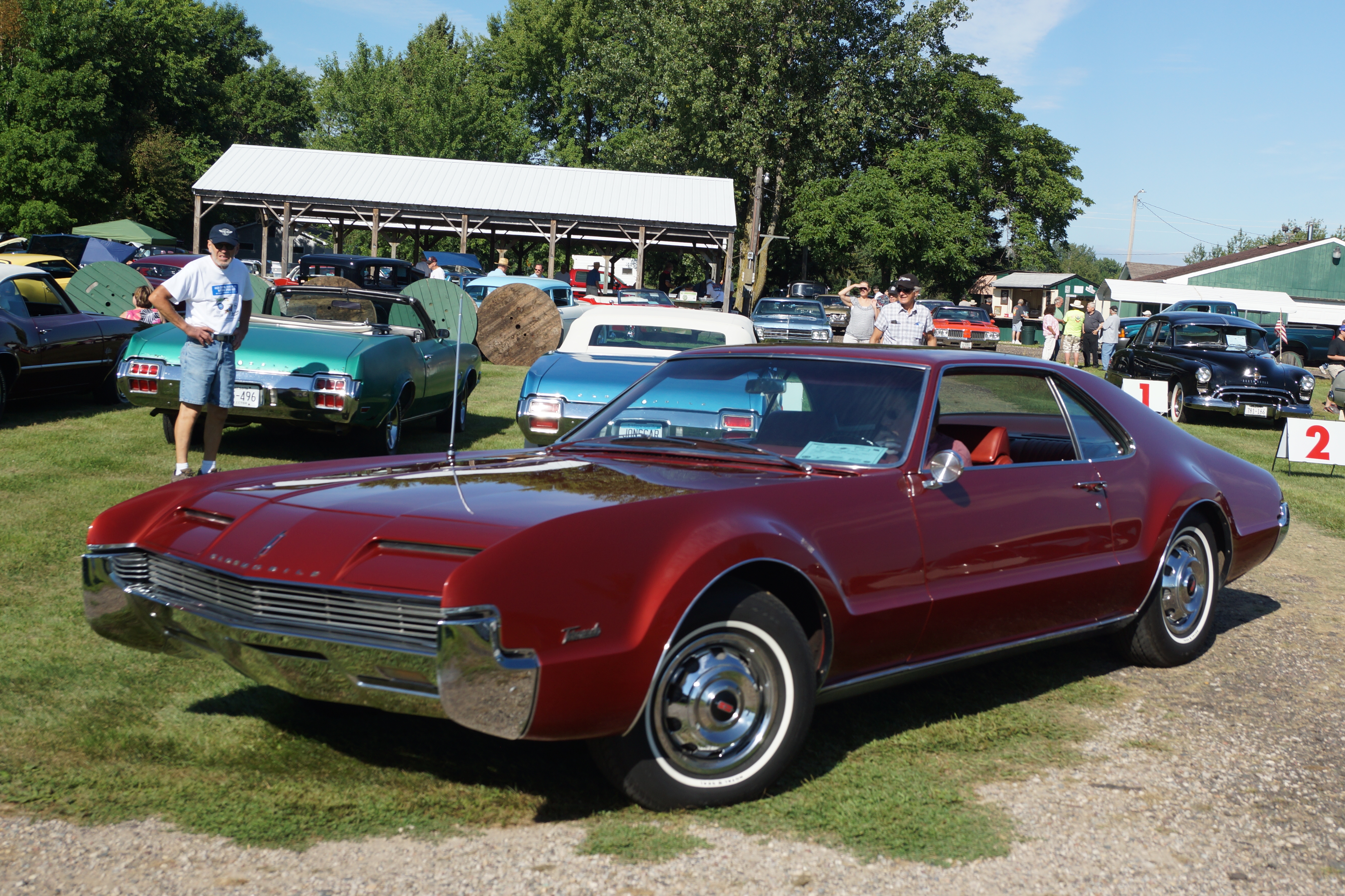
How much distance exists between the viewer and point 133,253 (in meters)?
31.7

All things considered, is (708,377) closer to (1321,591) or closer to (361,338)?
(1321,591)

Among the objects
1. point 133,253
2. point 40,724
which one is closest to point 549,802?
point 40,724

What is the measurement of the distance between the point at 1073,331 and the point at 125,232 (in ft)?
102

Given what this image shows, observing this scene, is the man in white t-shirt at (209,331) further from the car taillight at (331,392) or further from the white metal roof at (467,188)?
the white metal roof at (467,188)

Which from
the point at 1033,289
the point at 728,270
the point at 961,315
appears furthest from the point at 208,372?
the point at 1033,289

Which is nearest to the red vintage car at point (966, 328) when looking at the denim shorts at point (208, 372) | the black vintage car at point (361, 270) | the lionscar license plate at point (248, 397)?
the black vintage car at point (361, 270)

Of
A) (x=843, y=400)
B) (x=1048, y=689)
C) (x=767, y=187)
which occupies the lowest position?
(x=1048, y=689)

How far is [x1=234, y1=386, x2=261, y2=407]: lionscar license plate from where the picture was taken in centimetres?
867

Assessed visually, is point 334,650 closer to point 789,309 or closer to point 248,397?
point 248,397

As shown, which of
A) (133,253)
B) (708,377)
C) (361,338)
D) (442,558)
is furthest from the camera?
(133,253)

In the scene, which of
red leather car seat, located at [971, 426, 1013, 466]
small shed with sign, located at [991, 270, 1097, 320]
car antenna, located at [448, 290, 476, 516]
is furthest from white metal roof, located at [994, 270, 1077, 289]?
car antenna, located at [448, 290, 476, 516]

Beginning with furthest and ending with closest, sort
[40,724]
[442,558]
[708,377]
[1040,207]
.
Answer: [1040,207]
[708,377]
[40,724]
[442,558]

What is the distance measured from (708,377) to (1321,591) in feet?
15.2

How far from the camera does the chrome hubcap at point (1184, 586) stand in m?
5.06
